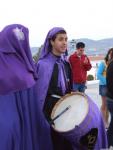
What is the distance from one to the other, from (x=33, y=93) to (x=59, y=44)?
74cm

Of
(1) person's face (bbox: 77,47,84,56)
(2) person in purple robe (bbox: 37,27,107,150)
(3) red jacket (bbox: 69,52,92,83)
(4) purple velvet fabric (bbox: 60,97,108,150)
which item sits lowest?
(3) red jacket (bbox: 69,52,92,83)

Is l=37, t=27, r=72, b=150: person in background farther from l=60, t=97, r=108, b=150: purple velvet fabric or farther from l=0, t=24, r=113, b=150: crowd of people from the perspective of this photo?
l=60, t=97, r=108, b=150: purple velvet fabric

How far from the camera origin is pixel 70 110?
13.3ft

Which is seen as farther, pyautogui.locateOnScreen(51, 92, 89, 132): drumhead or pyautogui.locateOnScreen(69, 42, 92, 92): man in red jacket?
pyautogui.locateOnScreen(69, 42, 92, 92): man in red jacket

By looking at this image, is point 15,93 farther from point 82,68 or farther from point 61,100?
point 82,68

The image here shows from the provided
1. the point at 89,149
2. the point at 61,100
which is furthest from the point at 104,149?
the point at 61,100

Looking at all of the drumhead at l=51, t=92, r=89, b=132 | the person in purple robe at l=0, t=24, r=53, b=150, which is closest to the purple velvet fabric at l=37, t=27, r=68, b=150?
the drumhead at l=51, t=92, r=89, b=132

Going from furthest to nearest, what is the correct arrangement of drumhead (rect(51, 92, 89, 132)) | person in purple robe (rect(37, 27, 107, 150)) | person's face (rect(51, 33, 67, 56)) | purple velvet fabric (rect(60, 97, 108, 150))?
person's face (rect(51, 33, 67, 56))
person in purple robe (rect(37, 27, 107, 150))
drumhead (rect(51, 92, 89, 132))
purple velvet fabric (rect(60, 97, 108, 150))

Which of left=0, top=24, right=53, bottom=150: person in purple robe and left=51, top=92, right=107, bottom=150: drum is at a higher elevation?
left=0, top=24, right=53, bottom=150: person in purple robe

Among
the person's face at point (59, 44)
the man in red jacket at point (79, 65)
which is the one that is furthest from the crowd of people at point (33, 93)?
the man in red jacket at point (79, 65)

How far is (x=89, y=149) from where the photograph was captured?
3.88m

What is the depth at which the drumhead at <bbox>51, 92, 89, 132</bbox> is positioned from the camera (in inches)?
153

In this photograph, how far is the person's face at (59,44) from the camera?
14.0ft

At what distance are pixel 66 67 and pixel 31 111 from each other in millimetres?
875
